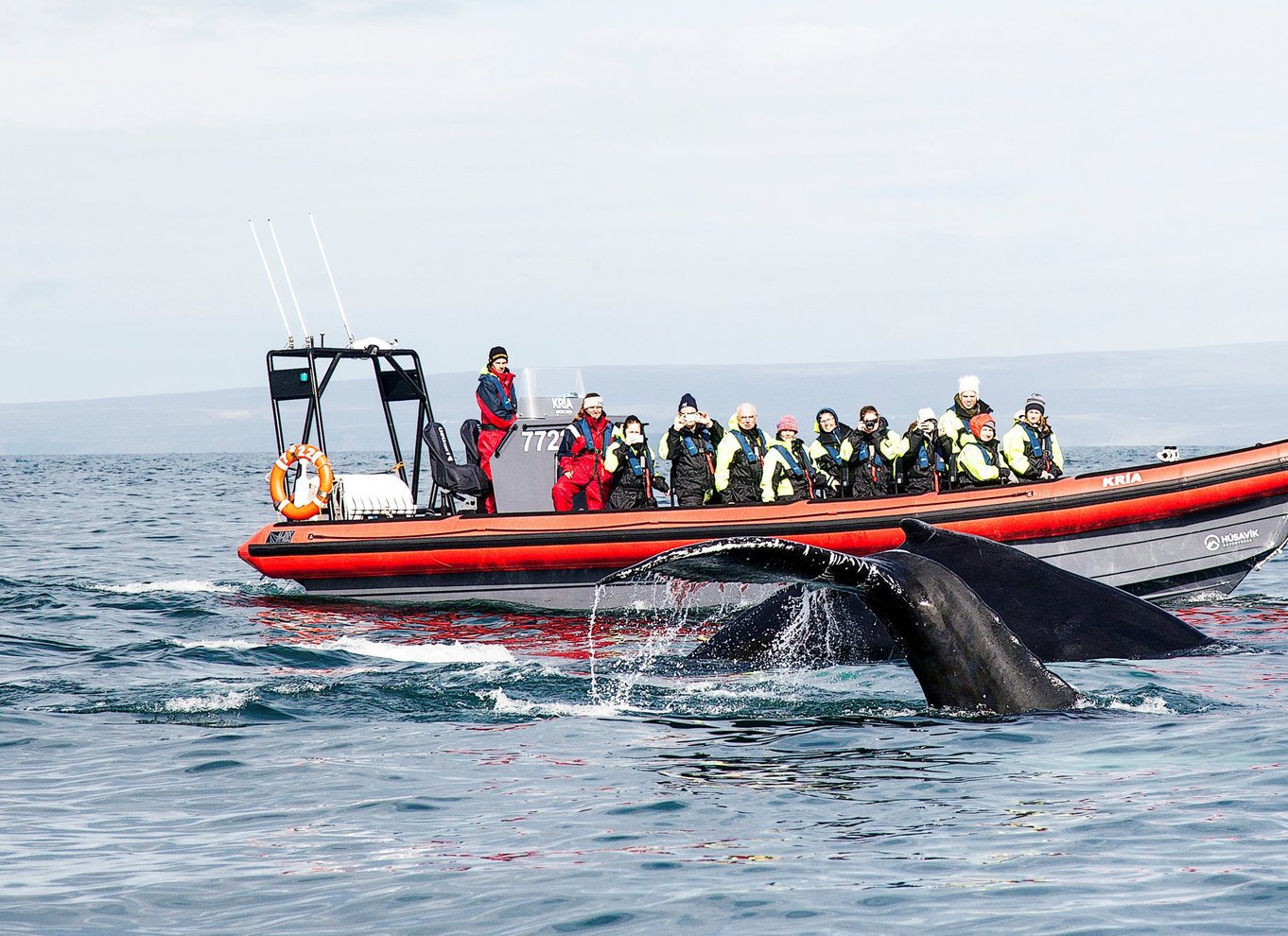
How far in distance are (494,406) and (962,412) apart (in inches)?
195

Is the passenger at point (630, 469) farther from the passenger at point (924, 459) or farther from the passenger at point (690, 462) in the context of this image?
the passenger at point (924, 459)

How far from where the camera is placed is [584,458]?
15664 mm

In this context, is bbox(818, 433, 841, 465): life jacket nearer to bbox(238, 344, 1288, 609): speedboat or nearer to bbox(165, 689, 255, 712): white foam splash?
bbox(238, 344, 1288, 609): speedboat

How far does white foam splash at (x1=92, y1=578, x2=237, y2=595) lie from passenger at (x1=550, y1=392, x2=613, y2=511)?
4.71m

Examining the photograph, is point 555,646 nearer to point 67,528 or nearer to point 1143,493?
point 1143,493

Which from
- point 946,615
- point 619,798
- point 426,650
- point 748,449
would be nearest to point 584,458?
point 748,449

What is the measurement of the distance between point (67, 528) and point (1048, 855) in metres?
29.8

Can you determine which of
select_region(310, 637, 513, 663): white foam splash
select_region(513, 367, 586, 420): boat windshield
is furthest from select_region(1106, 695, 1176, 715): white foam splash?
select_region(513, 367, 586, 420): boat windshield

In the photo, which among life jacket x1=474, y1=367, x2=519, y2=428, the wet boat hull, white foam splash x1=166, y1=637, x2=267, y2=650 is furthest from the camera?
life jacket x1=474, y1=367, x2=519, y2=428

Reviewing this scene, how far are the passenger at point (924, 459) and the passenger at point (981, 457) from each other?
0.51 meters

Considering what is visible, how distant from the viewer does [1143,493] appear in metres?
14.0

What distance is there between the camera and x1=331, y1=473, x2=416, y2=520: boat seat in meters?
17.3

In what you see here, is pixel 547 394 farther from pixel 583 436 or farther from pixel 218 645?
pixel 218 645

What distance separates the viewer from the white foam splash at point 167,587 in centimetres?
1751
